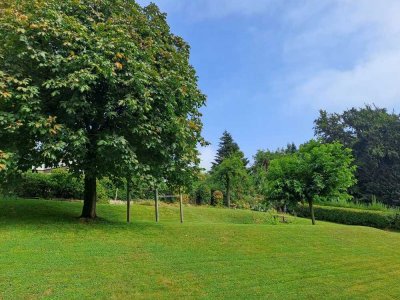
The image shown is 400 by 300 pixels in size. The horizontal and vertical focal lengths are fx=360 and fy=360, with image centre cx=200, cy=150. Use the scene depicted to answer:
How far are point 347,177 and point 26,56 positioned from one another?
15.0 meters

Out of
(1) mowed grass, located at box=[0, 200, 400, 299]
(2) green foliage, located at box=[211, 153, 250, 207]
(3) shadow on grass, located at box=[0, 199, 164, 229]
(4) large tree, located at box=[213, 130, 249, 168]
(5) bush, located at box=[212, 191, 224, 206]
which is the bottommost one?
(1) mowed grass, located at box=[0, 200, 400, 299]

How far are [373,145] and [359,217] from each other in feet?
81.8

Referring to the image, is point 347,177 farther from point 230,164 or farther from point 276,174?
point 230,164

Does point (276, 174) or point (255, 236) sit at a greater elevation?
point (276, 174)

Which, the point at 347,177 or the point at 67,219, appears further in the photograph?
the point at 347,177

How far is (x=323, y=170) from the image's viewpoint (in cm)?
1784

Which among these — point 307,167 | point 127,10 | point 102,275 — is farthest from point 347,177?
point 102,275

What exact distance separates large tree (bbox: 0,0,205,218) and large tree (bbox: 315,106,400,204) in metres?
43.0

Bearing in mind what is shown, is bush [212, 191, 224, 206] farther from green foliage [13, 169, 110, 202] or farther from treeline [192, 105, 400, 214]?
green foliage [13, 169, 110, 202]

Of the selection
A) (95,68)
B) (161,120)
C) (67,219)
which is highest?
(95,68)

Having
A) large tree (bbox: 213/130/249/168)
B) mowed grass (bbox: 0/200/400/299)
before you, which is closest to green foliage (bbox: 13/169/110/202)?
mowed grass (bbox: 0/200/400/299)

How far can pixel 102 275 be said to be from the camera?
6.36 m

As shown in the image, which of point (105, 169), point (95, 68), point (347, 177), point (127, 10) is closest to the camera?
point (95, 68)

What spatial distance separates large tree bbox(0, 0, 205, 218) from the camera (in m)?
8.20
